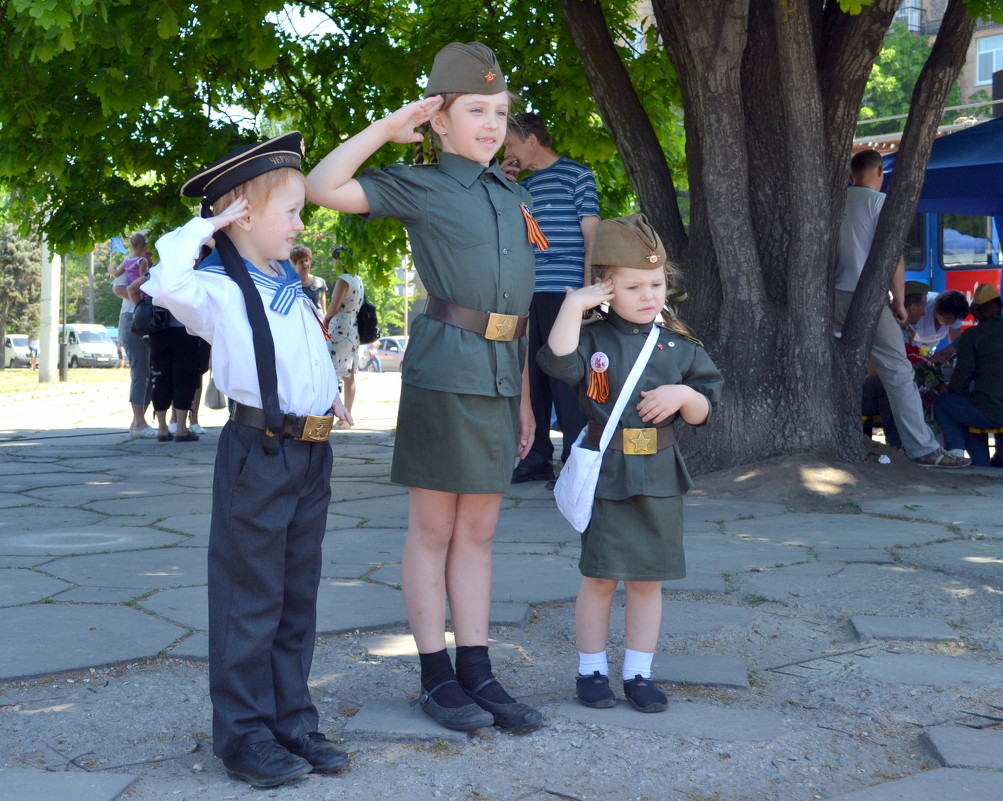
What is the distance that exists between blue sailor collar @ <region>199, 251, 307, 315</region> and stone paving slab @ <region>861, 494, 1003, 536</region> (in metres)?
4.06

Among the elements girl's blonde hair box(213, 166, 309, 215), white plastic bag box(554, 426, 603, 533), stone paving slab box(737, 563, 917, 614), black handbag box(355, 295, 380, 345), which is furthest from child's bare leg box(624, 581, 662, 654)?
black handbag box(355, 295, 380, 345)

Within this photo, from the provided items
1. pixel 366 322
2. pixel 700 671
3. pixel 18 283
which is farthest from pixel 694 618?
pixel 18 283

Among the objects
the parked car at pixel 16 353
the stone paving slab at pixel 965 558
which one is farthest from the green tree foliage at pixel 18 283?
the stone paving slab at pixel 965 558

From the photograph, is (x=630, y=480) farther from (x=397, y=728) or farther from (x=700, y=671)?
(x=397, y=728)

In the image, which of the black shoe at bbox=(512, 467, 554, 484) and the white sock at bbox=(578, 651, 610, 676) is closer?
the white sock at bbox=(578, 651, 610, 676)

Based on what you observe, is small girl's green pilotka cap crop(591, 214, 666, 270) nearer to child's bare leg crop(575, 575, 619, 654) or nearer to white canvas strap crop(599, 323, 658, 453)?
white canvas strap crop(599, 323, 658, 453)

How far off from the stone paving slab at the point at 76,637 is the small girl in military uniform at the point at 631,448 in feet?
4.67

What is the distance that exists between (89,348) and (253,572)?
47032mm

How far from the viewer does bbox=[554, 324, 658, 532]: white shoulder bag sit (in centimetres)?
308

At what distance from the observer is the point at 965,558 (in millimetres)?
5023

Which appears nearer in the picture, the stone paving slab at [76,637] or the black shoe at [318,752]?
the black shoe at [318,752]

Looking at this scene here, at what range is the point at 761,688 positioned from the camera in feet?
10.9

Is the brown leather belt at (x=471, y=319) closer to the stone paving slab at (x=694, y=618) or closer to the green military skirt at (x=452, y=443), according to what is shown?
the green military skirt at (x=452, y=443)

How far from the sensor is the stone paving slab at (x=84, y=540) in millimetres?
5340
